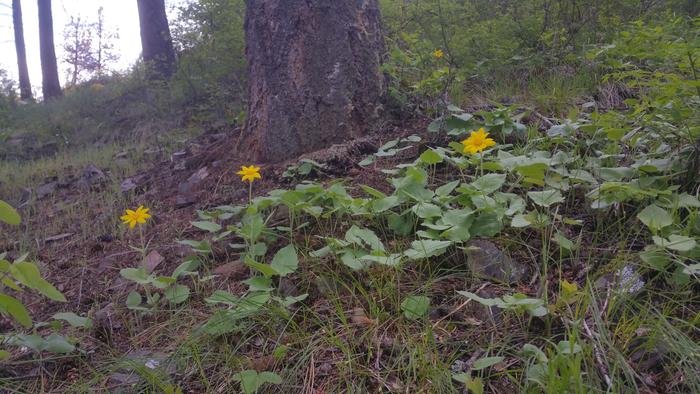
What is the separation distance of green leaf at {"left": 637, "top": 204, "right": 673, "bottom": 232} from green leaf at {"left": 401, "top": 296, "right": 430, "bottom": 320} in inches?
31.9

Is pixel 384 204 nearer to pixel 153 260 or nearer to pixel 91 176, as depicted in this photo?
pixel 153 260

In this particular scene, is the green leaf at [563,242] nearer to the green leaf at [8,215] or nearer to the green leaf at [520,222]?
the green leaf at [520,222]

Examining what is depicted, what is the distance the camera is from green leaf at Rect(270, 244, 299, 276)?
1.96m

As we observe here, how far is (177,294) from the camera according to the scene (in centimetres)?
211

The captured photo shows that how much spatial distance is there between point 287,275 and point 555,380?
1.11 metres

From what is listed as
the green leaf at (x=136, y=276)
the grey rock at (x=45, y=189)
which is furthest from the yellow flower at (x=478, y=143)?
the grey rock at (x=45, y=189)

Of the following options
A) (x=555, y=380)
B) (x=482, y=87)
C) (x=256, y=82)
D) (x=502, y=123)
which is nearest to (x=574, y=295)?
(x=555, y=380)

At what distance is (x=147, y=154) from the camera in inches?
221

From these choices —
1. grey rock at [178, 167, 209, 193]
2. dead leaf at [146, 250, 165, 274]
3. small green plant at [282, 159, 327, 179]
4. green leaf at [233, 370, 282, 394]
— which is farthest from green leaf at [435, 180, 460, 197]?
grey rock at [178, 167, 209, 193]

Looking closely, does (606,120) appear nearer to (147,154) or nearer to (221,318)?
(221,318)

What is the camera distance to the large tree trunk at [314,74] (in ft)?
10.9

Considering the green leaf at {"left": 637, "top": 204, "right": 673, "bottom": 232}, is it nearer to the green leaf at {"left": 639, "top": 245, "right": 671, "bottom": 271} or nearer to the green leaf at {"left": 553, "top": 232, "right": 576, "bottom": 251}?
the green leaf at {"left": 639, "top": 245, "right": 671, "bottom": 271}

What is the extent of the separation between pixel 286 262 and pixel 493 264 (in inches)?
30.4

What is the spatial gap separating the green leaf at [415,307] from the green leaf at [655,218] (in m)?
0.81
